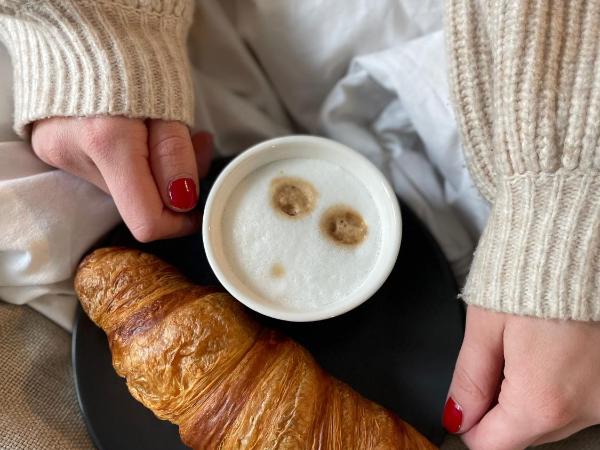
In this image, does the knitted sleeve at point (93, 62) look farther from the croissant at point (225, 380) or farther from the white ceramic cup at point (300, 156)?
the croissant at point (225, 380)

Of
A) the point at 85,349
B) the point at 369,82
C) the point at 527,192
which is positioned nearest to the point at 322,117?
the point at 369,82

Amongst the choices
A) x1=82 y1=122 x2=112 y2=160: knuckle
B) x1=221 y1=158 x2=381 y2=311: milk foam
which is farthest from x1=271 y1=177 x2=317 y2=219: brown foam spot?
x1=82 y1=122 x2=112 y2=160: knuckle

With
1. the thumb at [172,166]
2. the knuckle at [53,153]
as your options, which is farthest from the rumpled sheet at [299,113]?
the thumb at [172,166]

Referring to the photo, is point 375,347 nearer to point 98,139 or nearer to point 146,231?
point 146,231

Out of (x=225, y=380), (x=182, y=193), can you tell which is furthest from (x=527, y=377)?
(x=182, y=193)

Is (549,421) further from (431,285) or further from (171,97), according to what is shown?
(171,97)

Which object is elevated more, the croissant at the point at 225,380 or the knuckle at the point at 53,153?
the knuckle at the point at 53,153

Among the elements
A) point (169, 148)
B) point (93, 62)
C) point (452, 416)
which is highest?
point (93, 62)
